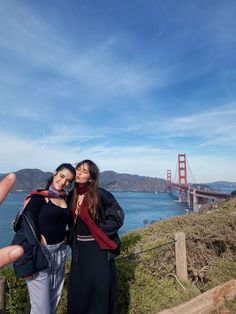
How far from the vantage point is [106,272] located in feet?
9.06

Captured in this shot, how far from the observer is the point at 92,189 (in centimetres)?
270

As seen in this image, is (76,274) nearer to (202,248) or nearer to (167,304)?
(167,304)

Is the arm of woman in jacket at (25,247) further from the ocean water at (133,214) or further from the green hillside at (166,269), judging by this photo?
the green hillside at (166,269)

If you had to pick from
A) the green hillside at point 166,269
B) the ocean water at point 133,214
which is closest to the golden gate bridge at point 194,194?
the ocean water at point 133,214

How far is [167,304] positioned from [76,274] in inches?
59.2

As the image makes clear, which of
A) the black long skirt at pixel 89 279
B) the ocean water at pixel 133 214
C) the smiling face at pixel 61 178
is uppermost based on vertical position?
the smiling face at pixel 61 178

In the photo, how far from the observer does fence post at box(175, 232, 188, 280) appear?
431 cm

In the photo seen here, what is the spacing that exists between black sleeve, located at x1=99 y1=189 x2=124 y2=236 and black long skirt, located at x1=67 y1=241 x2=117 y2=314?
16cm

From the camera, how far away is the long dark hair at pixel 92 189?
2654 mm

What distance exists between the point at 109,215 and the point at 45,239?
2.01ft

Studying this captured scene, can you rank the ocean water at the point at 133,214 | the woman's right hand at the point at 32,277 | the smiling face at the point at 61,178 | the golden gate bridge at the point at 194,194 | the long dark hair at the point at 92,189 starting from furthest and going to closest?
1. the golden gate bridge at the point at 194,194
2. the ocean water at the point at 133,214
3. the long dark hair at the point at 92,189
4. the smiling face at the point at 61,178
5. the woman's right hand at the point at 32,277

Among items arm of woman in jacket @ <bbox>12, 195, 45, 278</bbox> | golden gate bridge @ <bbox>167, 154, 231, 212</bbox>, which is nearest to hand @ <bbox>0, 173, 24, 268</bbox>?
arm of woman in jacket @ <bbox>12, 195, 45, 278</bbox>

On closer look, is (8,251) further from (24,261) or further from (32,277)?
(32,277)

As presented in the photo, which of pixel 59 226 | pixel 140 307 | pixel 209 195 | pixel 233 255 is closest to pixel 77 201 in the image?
pixel 59 226
